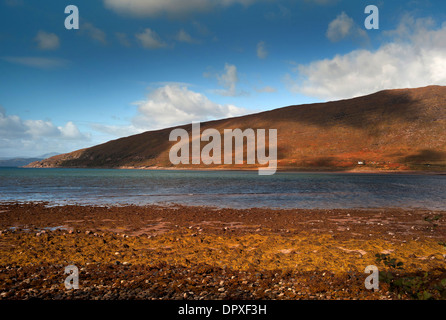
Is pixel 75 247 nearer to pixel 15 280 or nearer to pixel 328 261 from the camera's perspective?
pixel 15 280

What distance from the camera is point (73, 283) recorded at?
22.7 feet

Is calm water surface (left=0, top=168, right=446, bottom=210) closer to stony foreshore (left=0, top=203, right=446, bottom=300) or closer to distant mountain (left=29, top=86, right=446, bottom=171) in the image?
stony foreshore (left=0, top=203, right=446, bottom=300)

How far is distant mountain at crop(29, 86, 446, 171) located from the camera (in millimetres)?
100731

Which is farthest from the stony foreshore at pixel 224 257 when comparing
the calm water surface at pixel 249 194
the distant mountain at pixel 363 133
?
the distant mountain at pixel 363 133

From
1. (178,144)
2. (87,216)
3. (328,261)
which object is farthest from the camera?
(178,144)

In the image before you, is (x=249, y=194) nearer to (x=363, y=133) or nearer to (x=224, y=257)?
(x=224, y=257)

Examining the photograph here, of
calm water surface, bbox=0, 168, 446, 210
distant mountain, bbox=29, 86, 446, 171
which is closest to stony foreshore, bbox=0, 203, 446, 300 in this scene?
calm water surface, bbox=0, 168, 446, 210

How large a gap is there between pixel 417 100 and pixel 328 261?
531 feet

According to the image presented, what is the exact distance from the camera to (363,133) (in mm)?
123625

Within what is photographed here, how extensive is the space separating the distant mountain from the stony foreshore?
9260cm

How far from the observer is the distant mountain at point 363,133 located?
330 ft

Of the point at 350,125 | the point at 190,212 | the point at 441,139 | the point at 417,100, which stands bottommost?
the point at 190,212

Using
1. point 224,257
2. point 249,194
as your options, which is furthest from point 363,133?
point 224,257
